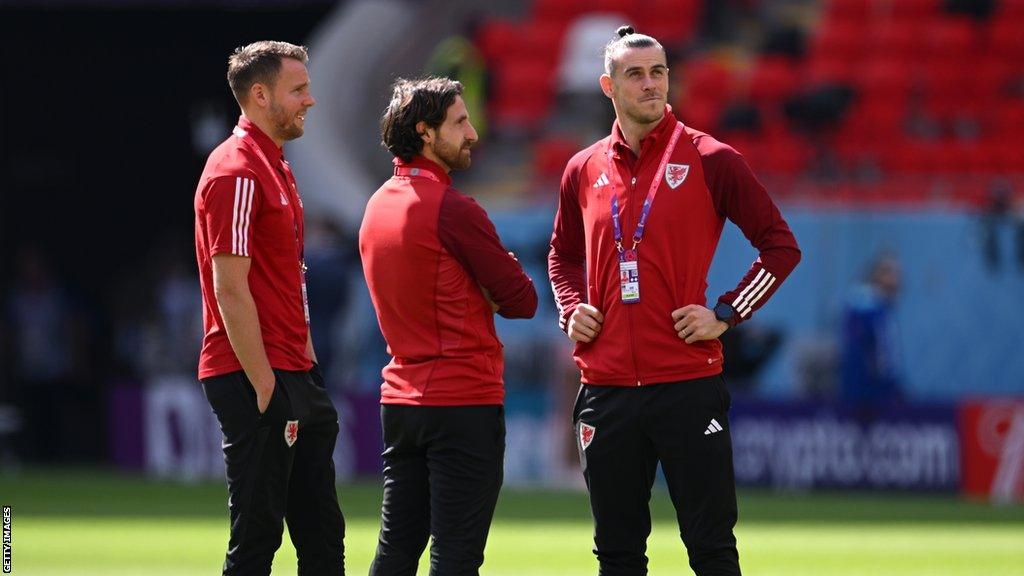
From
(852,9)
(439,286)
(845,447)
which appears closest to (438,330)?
(439,286)

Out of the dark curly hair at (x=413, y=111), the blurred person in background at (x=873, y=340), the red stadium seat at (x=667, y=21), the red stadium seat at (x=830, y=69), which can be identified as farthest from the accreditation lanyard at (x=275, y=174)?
the red stadium seat at (x=667, y=21)

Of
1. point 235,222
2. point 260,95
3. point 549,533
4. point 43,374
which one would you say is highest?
point 260,95

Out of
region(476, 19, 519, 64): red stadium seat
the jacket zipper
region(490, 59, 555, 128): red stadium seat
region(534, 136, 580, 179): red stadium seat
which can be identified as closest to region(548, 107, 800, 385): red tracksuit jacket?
the jacket zipper

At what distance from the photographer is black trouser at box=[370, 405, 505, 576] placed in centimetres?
619

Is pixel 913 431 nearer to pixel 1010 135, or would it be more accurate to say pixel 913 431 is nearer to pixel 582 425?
pixel 1010 135

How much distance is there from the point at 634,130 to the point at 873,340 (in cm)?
878

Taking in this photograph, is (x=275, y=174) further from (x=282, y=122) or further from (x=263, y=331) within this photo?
(x=263, y=331)

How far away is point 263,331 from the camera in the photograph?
6.22 meters

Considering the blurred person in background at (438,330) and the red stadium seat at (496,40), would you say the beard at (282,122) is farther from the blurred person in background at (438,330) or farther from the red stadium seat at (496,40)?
the red stadium seat at (496,40)

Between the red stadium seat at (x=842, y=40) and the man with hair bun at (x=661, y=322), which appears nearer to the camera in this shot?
the man with hair bun at (x=661, y=322)

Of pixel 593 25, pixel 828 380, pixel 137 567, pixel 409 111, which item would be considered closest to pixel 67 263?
pixel 593 25

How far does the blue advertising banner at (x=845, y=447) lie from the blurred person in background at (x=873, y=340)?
274mm

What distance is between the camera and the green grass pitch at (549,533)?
10117 millimetres

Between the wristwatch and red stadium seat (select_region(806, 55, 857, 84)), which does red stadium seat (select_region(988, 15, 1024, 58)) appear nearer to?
red stadium seat (select_region(806, 55, 857, 84))
